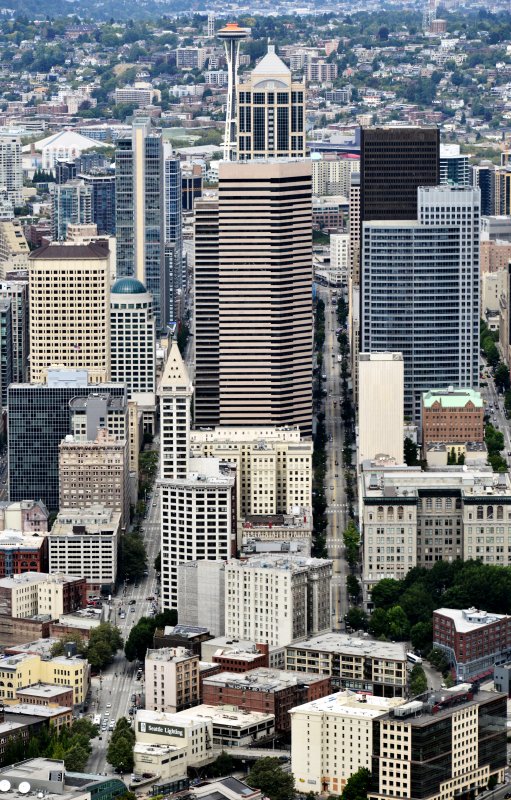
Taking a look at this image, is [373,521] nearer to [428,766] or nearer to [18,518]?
[18,518]

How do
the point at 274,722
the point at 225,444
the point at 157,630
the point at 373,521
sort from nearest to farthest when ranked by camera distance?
the point at 274,722 < the point at 157,630 < the point at 373,521 < the point at 225,444

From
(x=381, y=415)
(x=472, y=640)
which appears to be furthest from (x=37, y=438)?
(x=472, y=640)

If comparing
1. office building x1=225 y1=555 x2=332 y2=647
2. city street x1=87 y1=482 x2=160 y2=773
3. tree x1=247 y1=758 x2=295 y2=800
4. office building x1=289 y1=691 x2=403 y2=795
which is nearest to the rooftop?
office building x1=225 y1=555 x2=332 y2=647

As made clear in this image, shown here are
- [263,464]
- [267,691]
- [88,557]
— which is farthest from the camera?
[263,464]

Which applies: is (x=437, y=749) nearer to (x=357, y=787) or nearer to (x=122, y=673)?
(x=357, y=787)

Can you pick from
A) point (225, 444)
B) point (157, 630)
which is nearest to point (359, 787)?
point (157, 630)

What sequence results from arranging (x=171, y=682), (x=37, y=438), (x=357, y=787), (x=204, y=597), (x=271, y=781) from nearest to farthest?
(x=357, y=787), (x=271, y=781), (x=171, y=682), (x=204, y=597), (x=37, y=438)

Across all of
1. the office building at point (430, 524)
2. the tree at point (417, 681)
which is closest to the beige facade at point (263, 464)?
the office building at point (430, 524)

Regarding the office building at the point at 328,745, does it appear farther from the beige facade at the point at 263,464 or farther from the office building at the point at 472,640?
the beige facade at the point at 263,464
